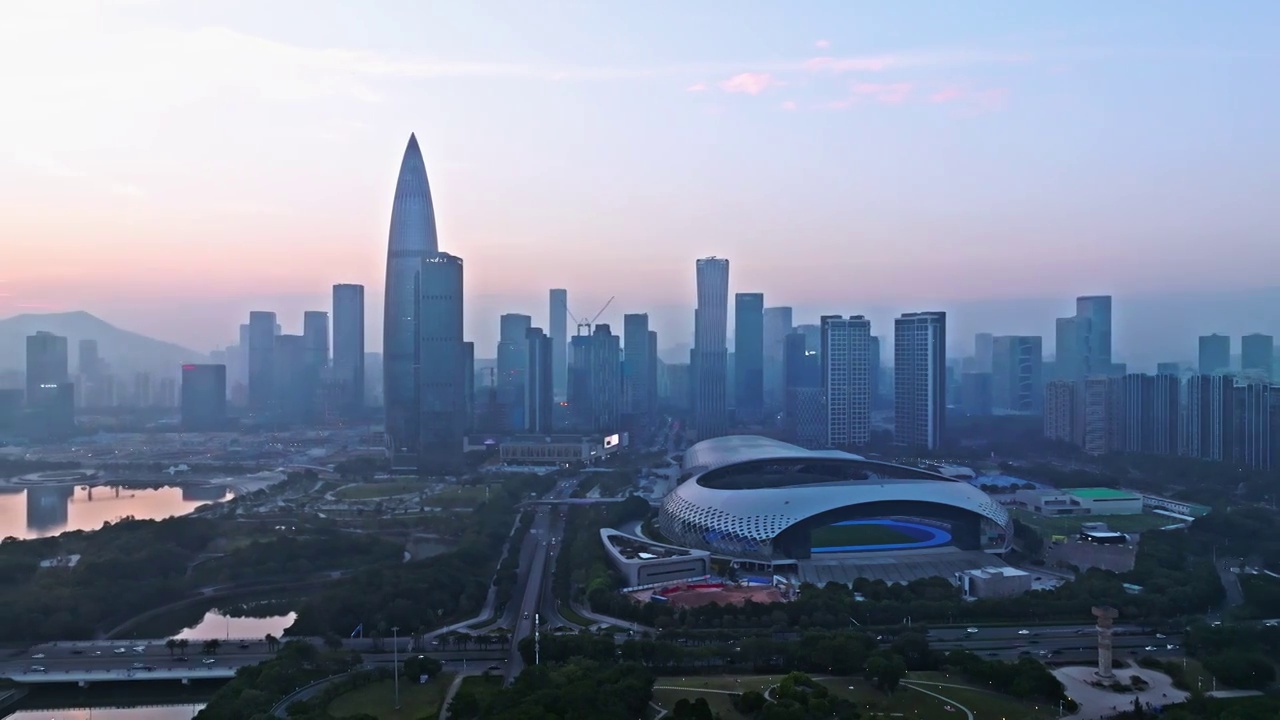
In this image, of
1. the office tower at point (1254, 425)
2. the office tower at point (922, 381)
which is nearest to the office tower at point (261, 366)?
the office tower at point (922, 381)

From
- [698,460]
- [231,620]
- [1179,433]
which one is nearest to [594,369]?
[698,460]

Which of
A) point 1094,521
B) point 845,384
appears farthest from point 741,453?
point 845,384

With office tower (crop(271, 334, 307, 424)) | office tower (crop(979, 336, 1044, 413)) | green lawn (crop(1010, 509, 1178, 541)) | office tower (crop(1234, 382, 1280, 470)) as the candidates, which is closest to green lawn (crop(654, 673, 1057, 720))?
green lawn (crop(1010, 509, 1178, 541))

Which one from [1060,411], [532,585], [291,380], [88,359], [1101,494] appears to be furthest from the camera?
[88,359]

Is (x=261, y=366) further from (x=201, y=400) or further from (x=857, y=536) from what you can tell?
(x=857, y=536)

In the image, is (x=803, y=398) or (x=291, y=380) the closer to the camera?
(x=803, y=398)
